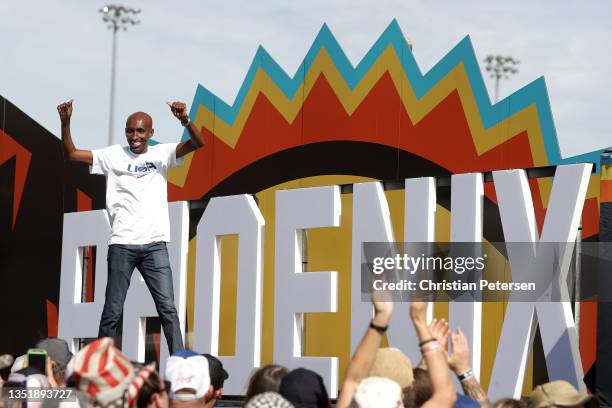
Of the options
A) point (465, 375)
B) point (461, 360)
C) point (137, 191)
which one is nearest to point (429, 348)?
point (461, 360)

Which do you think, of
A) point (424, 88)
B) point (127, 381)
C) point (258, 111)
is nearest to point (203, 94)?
point (258, 111)

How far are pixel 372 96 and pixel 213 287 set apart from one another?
2211 millimetres

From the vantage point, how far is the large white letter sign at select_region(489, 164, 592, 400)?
7.48 metres

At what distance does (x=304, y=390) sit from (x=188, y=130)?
2859mm

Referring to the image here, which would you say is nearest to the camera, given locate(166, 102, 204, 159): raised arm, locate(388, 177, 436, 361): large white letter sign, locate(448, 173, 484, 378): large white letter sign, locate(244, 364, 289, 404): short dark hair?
locate(244, 364, 289, 404): short dark hair

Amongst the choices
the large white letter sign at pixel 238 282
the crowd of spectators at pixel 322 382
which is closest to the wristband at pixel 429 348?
the crowd of spectators at pixel 322 382

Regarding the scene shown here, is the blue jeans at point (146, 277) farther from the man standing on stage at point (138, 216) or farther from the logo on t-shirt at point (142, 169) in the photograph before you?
the logo on t-shirt at point (142, 169)

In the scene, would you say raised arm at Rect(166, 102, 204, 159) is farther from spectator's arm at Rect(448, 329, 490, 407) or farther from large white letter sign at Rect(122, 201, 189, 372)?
large white letter sign at Rect(122, 201, 189, 372)

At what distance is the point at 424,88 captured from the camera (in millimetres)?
8930

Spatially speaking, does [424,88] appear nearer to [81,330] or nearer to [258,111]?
[258,111]

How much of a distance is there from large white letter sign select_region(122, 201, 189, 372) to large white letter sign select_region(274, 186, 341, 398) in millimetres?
1065

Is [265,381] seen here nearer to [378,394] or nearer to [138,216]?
[378,394]

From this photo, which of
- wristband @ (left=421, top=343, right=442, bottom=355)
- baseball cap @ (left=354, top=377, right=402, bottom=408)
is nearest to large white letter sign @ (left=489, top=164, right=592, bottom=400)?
wristband @ (left=421, top=343, right=442, bottom=355)

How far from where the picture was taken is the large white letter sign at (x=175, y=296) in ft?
32.6
